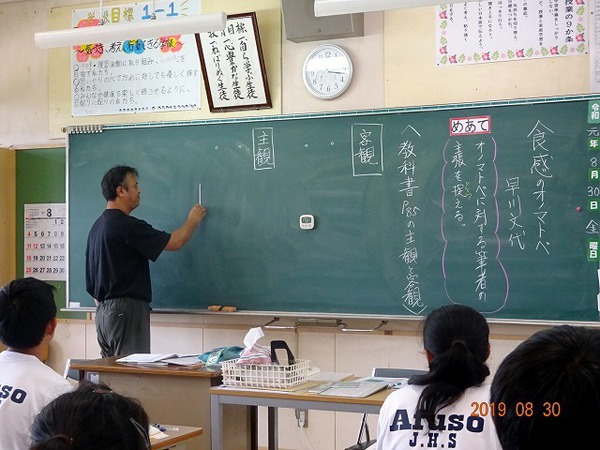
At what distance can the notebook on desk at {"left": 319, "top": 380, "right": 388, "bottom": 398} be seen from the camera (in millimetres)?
3246

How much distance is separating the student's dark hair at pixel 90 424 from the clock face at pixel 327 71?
356 centimetres

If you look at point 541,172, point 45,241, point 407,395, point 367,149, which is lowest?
point 407,395

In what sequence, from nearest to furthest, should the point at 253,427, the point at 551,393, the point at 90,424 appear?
the point at 551,393
the point at 90,424
the point at 253,427

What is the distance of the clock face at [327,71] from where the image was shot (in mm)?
4633

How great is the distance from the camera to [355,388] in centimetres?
336

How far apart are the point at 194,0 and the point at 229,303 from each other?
1889 millimetres

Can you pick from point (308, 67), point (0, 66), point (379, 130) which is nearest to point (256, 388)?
point (379, 130)

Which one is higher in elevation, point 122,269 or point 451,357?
point 122,269

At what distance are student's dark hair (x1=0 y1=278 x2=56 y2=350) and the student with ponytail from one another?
108 cm

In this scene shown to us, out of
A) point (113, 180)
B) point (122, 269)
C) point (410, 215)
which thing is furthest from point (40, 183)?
point (410, 215)

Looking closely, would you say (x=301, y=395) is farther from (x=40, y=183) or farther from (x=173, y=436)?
(x=40, y=183)

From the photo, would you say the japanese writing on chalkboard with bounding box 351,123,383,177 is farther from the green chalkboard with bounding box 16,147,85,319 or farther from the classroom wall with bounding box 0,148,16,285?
the classroom wall with bounding box 0,148,16,285

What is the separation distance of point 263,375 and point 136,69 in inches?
101

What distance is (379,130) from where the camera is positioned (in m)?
4.51
